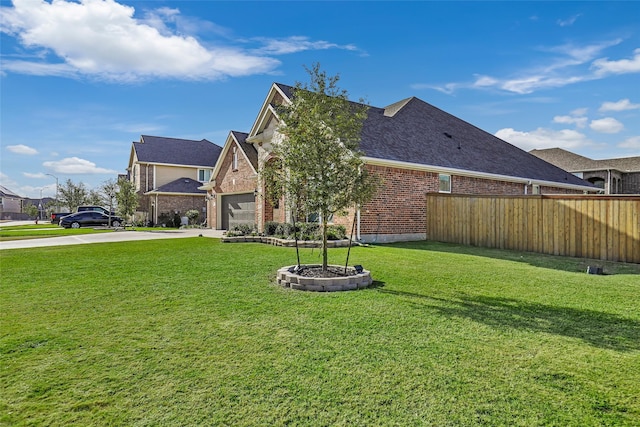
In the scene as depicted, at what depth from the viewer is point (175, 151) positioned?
1423 inches

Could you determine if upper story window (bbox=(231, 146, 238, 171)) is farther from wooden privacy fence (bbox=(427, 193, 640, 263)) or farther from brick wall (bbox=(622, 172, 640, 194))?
brick wall (bbox=(622, 172, 640, 194))

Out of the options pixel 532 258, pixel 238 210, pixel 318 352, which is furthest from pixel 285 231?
pixel 318 352

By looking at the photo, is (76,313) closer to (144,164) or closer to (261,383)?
(261,383)

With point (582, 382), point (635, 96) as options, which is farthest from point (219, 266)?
point (635, 96)

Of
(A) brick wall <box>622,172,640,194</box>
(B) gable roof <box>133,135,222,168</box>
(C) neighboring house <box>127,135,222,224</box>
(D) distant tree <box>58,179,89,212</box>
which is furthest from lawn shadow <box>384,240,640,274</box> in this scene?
(D) distant tree <box>58,179,89,212</box>

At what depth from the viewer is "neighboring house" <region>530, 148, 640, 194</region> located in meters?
31.9

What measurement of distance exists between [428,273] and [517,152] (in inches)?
709

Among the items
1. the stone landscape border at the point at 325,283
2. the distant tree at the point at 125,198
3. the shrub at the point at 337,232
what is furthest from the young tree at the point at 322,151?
the distant tree at the point at 125,198

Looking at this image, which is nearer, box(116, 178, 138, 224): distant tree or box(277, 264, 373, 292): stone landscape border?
box(277, 264, 373, 292): stone landscape border

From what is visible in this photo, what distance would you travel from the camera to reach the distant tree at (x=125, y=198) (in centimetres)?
2927

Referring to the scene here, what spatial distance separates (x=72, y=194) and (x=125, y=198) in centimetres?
1980

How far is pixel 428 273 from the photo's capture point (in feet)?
25.6

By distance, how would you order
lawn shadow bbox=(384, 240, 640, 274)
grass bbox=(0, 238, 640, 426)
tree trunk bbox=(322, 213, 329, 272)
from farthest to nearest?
1. lawn shadow bbox=(384, 240, 640, 274)
2. tree trunk bbox=(322, 213, 329, 272)
3. grass bbox=(0, 238, 640, 426)

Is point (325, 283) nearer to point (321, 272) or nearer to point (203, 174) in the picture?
point (321, 272)
